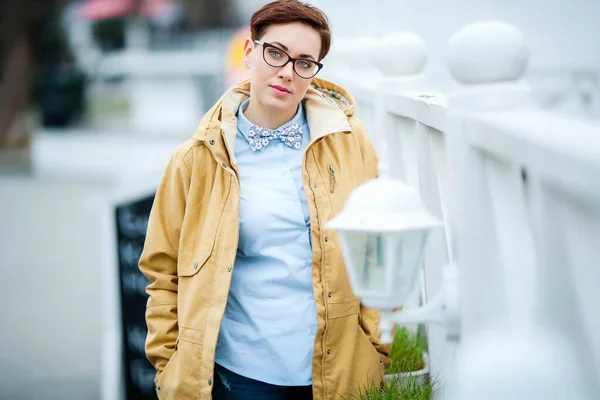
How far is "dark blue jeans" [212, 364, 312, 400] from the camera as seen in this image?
2.65 metres

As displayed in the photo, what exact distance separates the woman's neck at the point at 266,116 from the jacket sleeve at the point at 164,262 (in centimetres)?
25

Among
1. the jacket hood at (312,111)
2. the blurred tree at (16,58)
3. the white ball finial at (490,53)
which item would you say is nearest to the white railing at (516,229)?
the white ball finial at (490,53)

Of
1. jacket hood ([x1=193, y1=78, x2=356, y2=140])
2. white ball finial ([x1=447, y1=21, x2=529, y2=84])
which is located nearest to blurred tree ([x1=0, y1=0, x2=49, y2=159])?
jacket hood ([x1=193, y1=78, x2=356, y2=140])

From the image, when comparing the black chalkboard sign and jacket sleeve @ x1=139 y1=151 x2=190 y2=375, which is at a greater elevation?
jacket sleeve @ x1=139 y1=151 x2=190 y2=375

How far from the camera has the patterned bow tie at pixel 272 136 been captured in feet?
9.00

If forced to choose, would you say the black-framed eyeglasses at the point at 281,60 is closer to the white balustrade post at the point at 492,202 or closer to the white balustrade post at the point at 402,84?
the white balustrade post at the point at 492,202

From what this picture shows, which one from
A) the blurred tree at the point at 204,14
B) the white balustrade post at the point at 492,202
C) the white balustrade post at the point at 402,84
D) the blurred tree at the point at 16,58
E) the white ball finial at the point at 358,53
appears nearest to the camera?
the white balustrade post at the point at 492,202

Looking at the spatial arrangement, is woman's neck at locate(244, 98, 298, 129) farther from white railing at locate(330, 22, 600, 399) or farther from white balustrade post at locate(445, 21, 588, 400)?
white balustrade post at locate(445, 21, 588, 400)

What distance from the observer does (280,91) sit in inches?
104

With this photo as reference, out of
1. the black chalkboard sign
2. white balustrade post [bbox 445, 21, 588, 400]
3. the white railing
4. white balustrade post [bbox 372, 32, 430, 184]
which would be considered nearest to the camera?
the white railing

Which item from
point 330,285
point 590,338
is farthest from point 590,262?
point 330,285

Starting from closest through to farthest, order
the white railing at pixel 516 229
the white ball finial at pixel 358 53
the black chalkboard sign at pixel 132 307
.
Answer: the white railing at pixel 516 229
the black chalkboard sign at pixel 132 307
the white ball finial at pixel 358 53

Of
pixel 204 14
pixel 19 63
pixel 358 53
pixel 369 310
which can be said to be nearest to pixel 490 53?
pixel 369 310

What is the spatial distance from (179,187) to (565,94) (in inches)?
214
